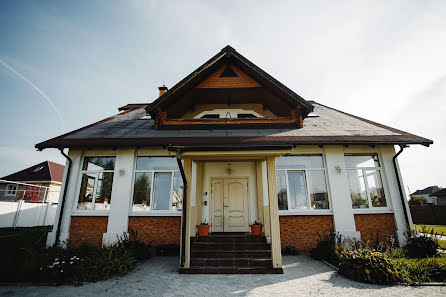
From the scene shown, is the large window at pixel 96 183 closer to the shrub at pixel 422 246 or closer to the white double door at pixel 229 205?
the white double door at pixel 229 205

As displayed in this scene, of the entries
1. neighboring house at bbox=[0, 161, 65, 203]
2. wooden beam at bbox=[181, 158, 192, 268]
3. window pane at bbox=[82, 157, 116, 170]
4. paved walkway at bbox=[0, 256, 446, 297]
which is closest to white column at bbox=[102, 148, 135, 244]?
window pane at bbox=[82, 157, 116, 170]

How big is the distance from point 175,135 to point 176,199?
92.6 inches

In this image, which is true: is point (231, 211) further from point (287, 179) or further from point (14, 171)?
point (14, 171)

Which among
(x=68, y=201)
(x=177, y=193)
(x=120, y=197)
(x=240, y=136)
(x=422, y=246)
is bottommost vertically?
(x=422, y=246)

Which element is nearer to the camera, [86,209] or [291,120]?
[86,209]

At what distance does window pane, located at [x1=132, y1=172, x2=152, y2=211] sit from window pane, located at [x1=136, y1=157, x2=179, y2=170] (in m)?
0.27

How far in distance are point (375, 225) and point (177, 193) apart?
6.93 meters

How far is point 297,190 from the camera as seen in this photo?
24.3 ft

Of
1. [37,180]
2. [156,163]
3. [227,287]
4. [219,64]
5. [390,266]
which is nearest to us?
[227,287]

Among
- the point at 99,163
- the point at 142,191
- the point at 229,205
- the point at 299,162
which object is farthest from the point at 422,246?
the point at 99,163

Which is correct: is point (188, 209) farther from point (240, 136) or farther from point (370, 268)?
point (370, 268)

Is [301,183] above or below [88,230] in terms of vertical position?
above

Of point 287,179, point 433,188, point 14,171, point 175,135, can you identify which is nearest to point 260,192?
point 287,179

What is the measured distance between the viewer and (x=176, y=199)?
7.38 meters
